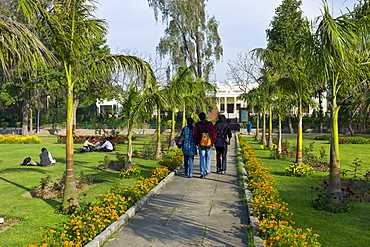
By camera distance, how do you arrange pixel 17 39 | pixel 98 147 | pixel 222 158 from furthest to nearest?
1. pixel 98 147
2. pixel 222 158
3. pixel 17 39

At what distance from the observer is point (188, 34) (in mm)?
32406

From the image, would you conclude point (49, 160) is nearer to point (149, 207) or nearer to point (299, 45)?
point (149, 207)

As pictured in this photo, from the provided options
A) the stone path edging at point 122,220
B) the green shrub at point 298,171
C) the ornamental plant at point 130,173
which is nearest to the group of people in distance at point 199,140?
the stone path edging at point 122,220

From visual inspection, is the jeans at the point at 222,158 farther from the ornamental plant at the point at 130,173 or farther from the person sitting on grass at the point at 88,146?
the person sitting on grass at the point at 88,146

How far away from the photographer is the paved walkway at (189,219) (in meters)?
5.39

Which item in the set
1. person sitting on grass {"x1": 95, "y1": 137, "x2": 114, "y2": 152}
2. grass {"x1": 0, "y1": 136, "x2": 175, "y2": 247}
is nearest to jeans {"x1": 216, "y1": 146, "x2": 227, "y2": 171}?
grass {"x1": 0, "y1": 136, "x2": 175, "y2": 247}

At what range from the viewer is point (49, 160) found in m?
14.1

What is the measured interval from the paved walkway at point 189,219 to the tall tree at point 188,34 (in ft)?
74.0

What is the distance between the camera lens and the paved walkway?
5.39 meters

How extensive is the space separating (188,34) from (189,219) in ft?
91.2

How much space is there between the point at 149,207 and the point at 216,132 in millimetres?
4323

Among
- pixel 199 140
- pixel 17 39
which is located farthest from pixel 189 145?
pixel 17 39

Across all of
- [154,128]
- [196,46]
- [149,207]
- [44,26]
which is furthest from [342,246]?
[154,128]

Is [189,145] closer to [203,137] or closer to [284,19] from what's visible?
[203,137]
